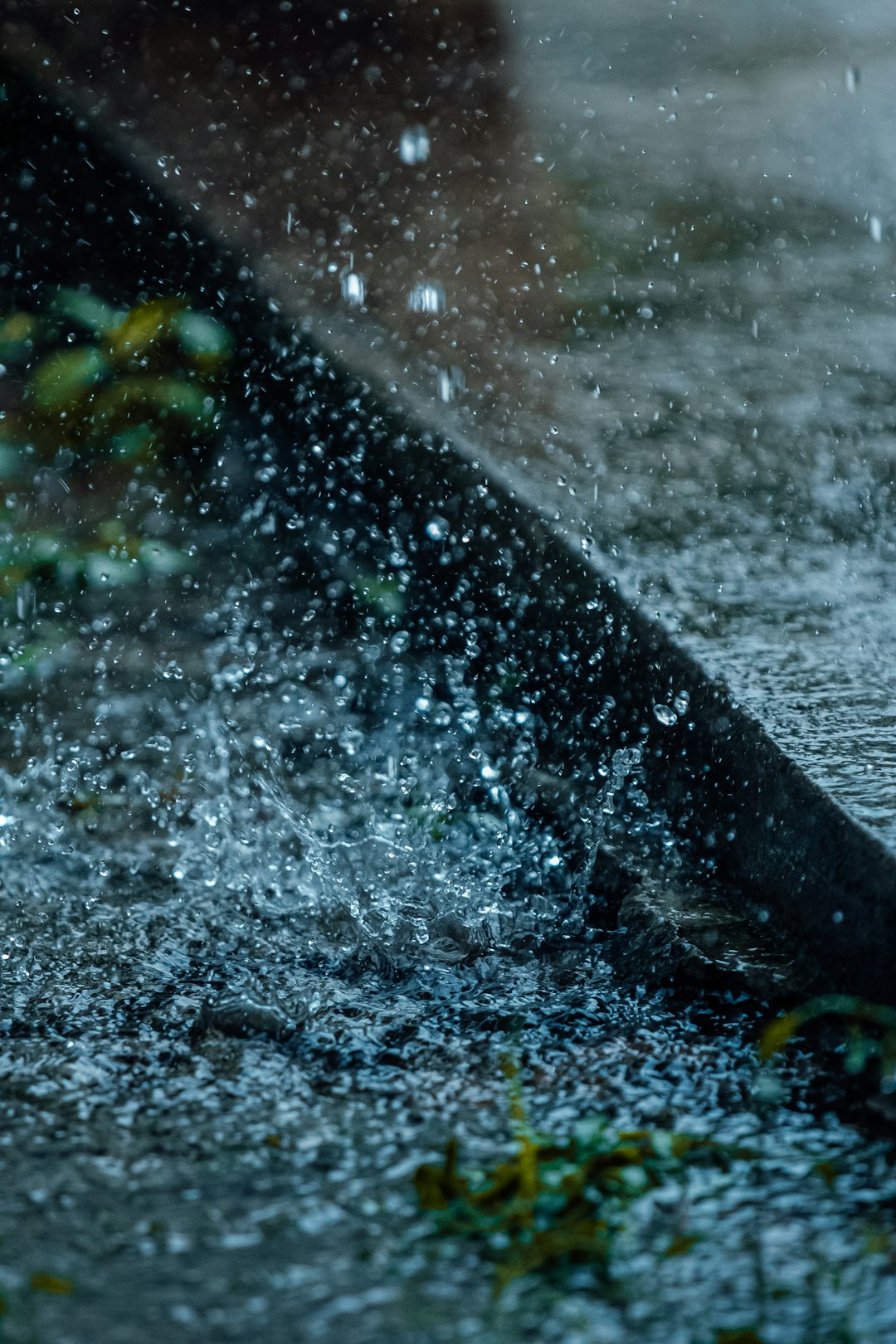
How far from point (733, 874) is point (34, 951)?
922 mm

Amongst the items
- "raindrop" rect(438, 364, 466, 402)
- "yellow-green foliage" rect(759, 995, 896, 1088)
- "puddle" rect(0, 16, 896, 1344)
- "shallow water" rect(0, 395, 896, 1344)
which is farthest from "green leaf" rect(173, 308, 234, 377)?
"yellow-green foliage" rect(759, 995, 896, 1088)

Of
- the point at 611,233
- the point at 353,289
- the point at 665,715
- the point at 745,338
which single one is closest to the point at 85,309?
the point at 353,289

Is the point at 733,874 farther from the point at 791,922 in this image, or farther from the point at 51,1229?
the point at 51,1229

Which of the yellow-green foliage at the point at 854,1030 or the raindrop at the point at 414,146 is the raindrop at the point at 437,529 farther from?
the yellow-green foliage at the point at 854,1030

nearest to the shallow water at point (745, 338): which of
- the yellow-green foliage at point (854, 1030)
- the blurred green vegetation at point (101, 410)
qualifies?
the yellow-green foliage at point (854, 1030)

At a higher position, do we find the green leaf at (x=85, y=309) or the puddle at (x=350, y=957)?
the green leaf at (x=85, y=309)

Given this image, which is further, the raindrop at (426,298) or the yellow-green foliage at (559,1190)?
the raindrop at (426,298)

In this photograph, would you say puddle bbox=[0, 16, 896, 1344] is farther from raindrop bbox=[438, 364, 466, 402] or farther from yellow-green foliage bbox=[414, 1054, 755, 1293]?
raindrop bbox=[438, 364, 466, 402]

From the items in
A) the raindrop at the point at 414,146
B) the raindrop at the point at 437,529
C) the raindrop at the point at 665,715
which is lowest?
the raindrop at the point at 665,715

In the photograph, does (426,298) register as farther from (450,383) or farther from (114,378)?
(114,378)

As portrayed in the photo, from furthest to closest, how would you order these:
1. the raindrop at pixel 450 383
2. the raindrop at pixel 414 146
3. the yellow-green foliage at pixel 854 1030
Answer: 1. the raindrop at pixel 414 146
2. the raindrop at pixel 450 383
3. the yellow-green foliage at pixel 854 1030

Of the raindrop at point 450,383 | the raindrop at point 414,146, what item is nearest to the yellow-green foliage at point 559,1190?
the raindrop at point 450,383

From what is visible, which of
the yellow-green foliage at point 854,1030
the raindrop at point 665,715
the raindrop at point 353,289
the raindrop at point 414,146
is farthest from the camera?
the raindrop at point 414,146

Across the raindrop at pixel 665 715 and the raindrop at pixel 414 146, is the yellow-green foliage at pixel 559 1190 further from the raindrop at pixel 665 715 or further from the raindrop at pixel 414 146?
the raindrop at pixel 414 146
